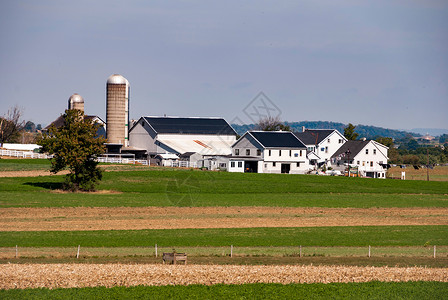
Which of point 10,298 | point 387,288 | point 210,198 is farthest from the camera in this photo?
point 210,198

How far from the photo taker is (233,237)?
140 ft

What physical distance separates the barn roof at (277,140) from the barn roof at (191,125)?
18813 millimetres

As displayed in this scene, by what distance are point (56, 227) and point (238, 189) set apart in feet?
109

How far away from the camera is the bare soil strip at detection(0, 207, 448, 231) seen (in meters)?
46.8

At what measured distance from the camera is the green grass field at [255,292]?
26.4m

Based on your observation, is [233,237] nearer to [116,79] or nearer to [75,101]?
[116,79]

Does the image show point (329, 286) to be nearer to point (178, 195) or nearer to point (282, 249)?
point (282, 249)

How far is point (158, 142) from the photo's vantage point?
387ft

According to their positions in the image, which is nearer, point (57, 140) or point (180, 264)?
point (180, 264)

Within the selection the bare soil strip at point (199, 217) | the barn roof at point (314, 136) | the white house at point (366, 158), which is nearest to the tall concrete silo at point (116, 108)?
the barn roof at point (314, 136)

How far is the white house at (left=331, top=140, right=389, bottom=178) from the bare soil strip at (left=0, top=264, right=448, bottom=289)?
8579 cm

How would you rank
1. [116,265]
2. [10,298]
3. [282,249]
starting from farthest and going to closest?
[282,249] → [116,265] → [10,298]

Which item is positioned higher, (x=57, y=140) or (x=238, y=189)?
(x=57, y=140)

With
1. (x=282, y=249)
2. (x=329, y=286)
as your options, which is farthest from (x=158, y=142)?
(x=329, y=286)
